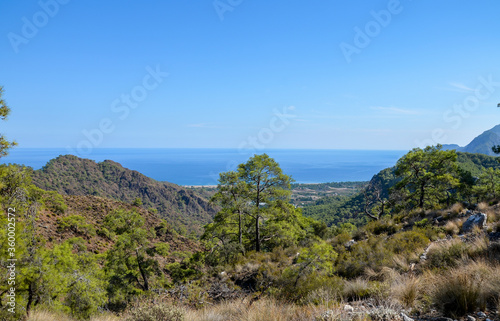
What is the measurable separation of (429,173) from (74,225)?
40.4 metres

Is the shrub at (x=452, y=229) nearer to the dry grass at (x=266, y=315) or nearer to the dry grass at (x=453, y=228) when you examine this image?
the dry grass at (x=453, y=228)

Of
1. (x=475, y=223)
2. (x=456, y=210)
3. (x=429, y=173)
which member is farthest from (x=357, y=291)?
(x=429, y=173)

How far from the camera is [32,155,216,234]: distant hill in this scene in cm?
13025

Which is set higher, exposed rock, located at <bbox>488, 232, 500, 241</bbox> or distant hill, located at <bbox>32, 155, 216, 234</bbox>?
exposed rock, located at <bbox>488, 232, 500, 241</bbox>

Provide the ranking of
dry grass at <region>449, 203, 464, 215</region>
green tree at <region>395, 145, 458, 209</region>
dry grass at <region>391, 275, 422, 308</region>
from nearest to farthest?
1. dry grass at <region>391, 275, 422, 308</region>
2. dry grass at <region>449, 203, 464, 215</region>
3. green tree at <region>395, 145, 458, 209</region>

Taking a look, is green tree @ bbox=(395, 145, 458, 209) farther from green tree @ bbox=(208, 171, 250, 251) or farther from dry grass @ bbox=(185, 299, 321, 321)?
dry grass @ bbox=(185, 299, 321, 321)

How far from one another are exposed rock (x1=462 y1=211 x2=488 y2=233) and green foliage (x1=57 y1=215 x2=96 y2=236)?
38.5 m

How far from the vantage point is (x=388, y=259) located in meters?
7.67

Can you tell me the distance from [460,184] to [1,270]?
24.9m

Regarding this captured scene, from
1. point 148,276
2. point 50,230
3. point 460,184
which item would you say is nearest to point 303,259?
point 148,276

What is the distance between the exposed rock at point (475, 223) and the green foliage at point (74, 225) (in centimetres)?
3853

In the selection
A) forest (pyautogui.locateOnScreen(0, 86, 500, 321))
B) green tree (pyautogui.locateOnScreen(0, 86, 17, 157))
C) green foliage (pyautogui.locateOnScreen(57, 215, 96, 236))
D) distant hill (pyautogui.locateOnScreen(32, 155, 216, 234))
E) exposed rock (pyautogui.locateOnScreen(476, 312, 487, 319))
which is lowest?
distant hill (pyautogui.locateOnScreen(32, 155, 216, 234))

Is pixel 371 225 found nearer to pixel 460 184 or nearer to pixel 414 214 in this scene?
pixel 414 214

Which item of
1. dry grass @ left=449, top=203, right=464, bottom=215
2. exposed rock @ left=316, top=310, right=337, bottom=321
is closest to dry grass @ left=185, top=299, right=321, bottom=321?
exposed rock @ left=316, top=310, right=337, bottom=321
